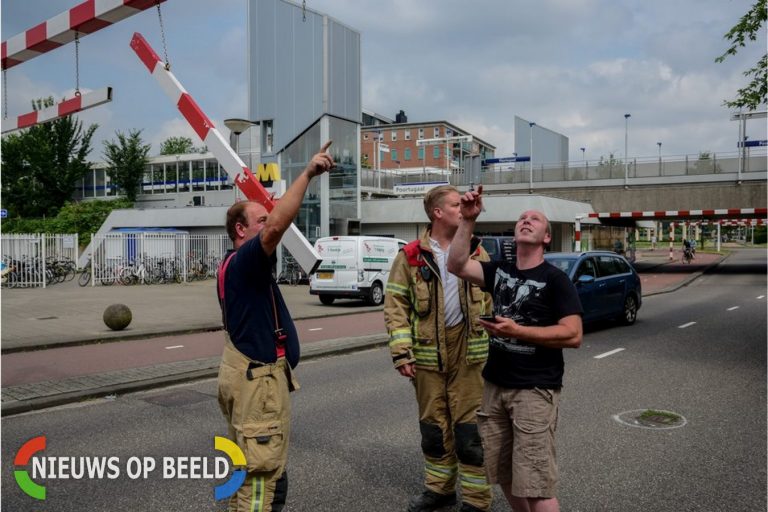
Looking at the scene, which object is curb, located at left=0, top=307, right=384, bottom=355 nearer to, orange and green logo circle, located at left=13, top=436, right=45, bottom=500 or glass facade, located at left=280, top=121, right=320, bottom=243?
orange and green logo circle, located at left=13, top=436, right=45, bottom=500

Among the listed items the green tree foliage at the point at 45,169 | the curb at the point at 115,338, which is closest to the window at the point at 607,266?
the curb at the point at 115,338

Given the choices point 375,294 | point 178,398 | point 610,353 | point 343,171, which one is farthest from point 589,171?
point 178,398

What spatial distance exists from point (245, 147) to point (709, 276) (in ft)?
83.2

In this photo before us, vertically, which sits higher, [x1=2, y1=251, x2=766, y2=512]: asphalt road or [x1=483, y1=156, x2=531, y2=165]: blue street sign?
[x1=483, y1=156, x2=531, y2=165]: blue street sign

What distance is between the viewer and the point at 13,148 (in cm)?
5331

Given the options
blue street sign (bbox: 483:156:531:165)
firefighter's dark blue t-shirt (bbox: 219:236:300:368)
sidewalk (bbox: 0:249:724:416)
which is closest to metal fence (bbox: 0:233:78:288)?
sidewalk (bbox: 0:249:724:416)

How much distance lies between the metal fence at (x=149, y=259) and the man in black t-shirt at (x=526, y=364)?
2388 centimetres

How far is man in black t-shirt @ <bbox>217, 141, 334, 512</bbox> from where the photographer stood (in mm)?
2812

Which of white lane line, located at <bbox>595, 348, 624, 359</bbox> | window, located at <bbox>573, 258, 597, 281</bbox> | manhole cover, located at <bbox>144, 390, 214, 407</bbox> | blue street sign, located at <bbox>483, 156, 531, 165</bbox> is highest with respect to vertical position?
blue street sign, located at <bbox>483, 156, 531, 165</bbox>

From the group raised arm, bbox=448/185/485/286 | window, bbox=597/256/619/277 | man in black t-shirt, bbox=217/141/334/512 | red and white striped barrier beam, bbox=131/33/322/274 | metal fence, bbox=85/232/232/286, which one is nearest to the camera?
man in black t-shirt, bbox=217/141/334/512

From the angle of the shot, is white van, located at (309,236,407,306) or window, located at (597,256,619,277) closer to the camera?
window, located at (597,256,619,277)

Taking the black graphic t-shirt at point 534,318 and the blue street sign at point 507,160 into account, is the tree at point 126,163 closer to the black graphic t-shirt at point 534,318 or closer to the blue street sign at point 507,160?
the blue street sign at point 507,160

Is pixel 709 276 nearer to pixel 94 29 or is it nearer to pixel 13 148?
pixel 94 29

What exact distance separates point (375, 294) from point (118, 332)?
25.5 ft
